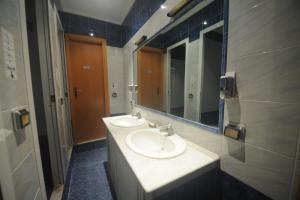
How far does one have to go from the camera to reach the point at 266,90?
0.51 m

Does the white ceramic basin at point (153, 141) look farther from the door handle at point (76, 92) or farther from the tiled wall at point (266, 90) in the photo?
the door handle at point (76, 92)

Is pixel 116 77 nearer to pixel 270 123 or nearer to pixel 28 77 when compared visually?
pixel 28 77

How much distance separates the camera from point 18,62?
0.55 meters

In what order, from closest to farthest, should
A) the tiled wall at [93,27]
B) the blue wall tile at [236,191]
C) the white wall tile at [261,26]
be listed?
the white wall tile at [261,26], the blue wall tile at [236,191], the tiled wall at [93,27]

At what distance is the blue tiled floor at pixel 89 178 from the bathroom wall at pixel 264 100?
4.24ft

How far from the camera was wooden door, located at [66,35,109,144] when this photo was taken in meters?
2.19

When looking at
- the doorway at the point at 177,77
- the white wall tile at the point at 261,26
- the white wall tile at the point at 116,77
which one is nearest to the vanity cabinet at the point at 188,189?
the doorway at the point at 177,77

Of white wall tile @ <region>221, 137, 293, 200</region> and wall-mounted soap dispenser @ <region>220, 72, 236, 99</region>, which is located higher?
wall-mounted soap dispenser @ <region>220, 72, 236, 99</region>

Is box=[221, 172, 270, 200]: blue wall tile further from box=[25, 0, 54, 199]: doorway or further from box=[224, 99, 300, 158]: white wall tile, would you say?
box=[25, 0, 54, 199]: doorway

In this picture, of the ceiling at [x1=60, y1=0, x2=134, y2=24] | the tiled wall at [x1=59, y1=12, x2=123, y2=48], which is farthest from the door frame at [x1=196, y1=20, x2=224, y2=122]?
the tiled wall at [x1=59, y1=12, x2=123, y2=48]

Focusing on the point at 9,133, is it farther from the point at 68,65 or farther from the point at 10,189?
the point at 68,65

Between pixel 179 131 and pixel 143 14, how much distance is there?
4.80 feet

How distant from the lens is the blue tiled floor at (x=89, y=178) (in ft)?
4.35

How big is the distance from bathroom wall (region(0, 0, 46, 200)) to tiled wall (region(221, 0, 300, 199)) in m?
0.96
